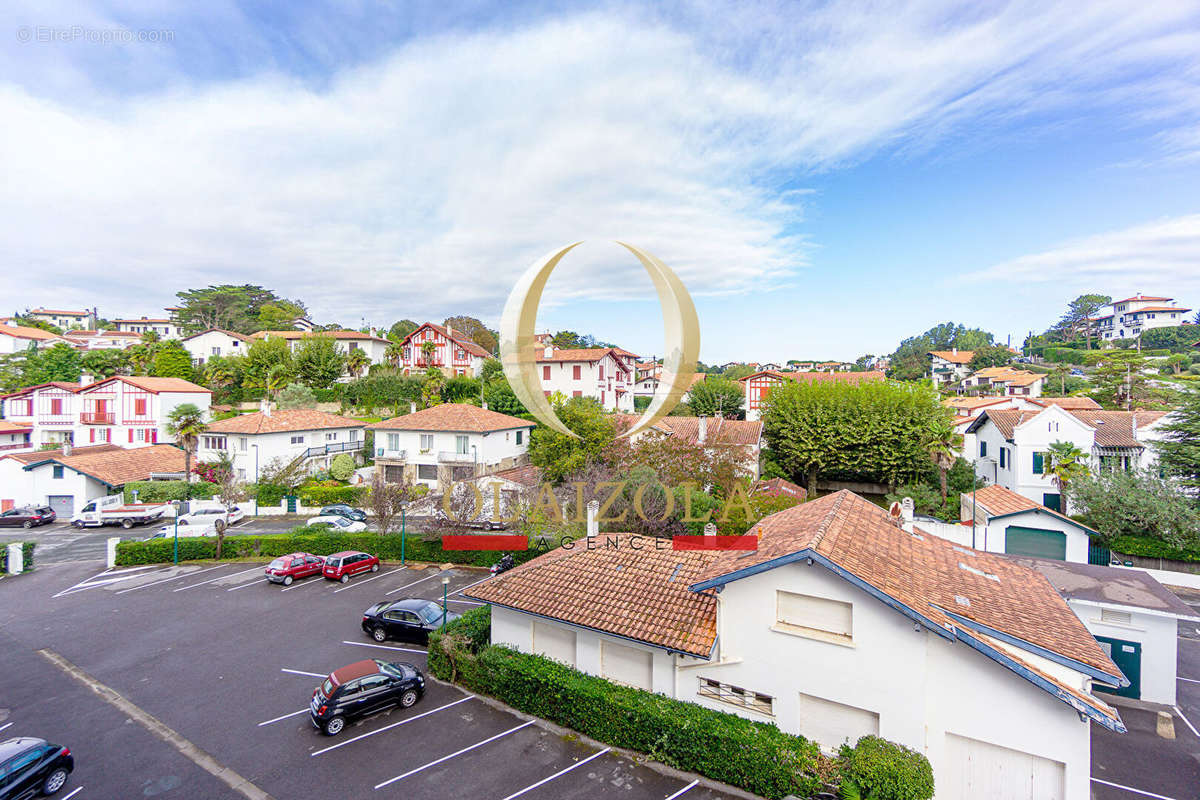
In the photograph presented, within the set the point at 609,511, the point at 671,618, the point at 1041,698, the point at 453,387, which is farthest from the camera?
the point at 453,387

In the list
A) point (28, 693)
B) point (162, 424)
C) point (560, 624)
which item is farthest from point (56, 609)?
point (162, 424)

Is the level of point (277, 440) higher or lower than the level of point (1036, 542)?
higher

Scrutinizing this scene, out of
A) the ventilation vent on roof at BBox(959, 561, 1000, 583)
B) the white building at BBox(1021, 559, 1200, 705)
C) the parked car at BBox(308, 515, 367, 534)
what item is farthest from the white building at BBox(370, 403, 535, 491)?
the white building at BBox(1021, 559, 1200, 705)

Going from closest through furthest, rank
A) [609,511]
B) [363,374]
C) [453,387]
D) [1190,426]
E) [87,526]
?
[609,511], [1190,426], [87,526], [453,387], [363,374]

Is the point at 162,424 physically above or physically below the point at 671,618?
above

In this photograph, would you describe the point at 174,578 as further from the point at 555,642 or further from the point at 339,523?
the point at 555,642

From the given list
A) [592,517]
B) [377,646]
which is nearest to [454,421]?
[377,646]

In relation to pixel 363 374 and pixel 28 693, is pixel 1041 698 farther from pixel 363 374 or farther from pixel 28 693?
pixel 363 374
